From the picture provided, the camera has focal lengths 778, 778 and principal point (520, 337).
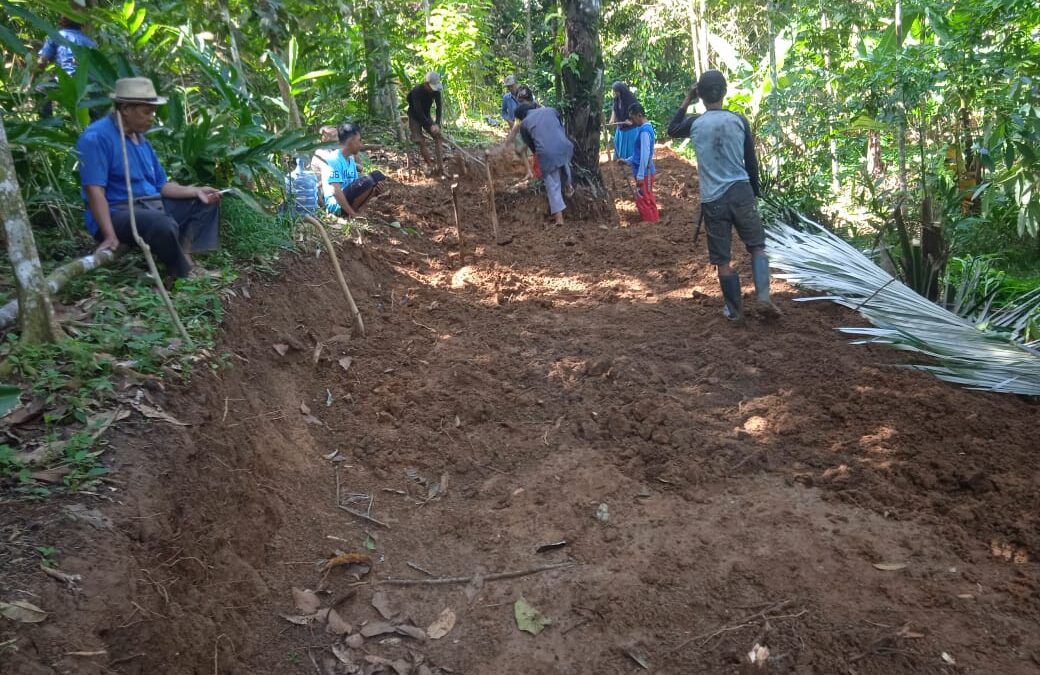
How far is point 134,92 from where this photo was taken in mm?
4430

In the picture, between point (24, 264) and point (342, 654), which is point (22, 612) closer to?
point (342, 654)

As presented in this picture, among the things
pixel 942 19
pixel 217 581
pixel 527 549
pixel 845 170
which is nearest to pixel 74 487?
pixel 217 581

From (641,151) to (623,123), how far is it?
93 centimetres

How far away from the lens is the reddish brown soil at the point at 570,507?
2857 mm

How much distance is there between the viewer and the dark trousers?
456cm

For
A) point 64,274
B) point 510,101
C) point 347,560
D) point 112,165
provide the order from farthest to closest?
point 510,101 → point 112,165 → point 64,274 → point 347,560

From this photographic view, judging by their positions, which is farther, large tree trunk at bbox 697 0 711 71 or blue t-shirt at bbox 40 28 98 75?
large tree trunk at bbox 697 0 711 71

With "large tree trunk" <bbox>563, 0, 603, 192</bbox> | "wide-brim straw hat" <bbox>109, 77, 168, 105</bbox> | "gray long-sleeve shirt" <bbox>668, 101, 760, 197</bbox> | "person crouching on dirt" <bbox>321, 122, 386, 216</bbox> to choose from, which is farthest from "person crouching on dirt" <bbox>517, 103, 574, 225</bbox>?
"wide-brim straw hat" <bbox>109, 77, 168, 105</bbox>

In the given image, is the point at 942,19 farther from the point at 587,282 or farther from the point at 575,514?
the point at 575,514

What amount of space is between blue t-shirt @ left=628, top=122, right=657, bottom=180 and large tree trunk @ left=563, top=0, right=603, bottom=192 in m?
0.60

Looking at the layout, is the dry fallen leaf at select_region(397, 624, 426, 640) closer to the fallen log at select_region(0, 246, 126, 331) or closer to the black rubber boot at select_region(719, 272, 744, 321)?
the fallen log at select_region(0, 246, 126, 331)

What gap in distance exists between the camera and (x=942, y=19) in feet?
26.3

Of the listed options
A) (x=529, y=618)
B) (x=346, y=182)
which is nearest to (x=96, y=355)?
(x=529, y=618)

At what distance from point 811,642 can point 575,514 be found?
1.27m
